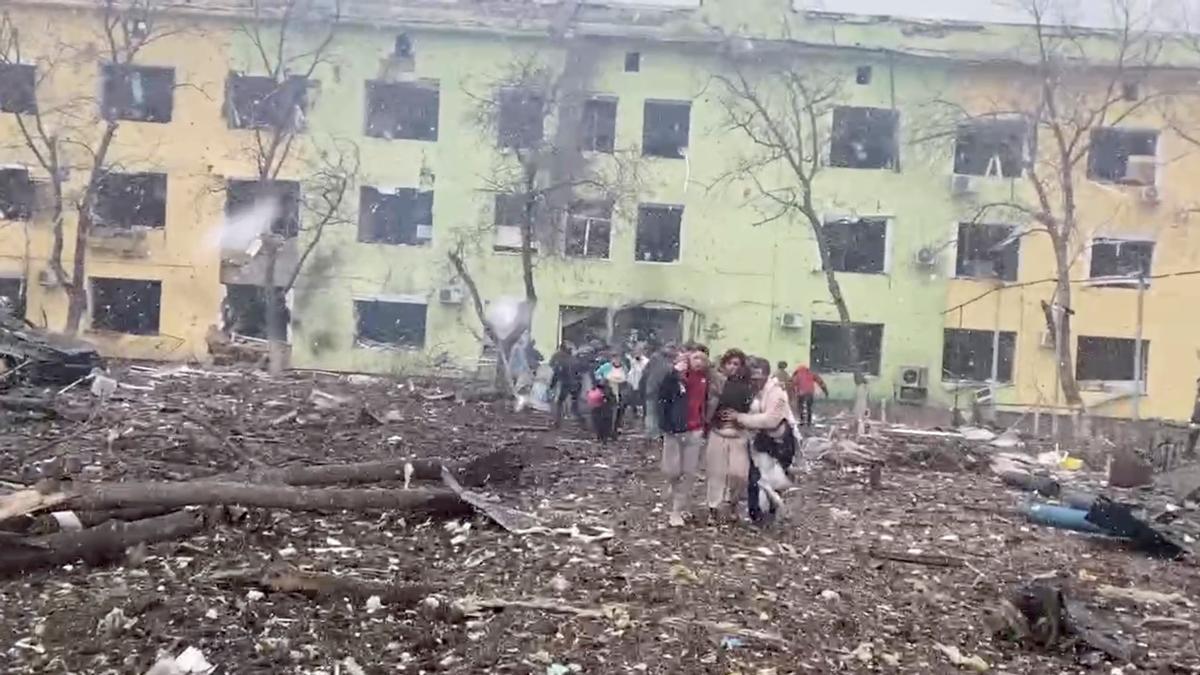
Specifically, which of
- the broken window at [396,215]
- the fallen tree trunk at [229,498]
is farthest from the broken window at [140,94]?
the fallen tree trunk at [229,498]

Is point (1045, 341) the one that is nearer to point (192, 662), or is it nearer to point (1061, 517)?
point (1061, 517)

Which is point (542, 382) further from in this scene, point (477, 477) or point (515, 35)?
point (515, 35)

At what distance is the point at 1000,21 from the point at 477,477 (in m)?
22.7

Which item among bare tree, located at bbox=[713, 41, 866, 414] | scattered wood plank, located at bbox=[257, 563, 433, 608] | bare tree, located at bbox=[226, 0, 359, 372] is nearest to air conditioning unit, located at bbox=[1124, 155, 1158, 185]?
bare tree, located at bbox=[713, 41, 866, 414]

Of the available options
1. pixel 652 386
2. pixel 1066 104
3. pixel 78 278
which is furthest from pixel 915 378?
pixel 78 278

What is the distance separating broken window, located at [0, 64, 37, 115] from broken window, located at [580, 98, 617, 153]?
13.4 metres

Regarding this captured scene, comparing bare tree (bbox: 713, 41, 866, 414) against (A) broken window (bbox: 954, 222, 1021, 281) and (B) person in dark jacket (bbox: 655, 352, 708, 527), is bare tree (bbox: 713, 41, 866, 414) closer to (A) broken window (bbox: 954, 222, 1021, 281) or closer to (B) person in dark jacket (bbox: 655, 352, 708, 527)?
(A) broken window (bbox: 954, 222, 1021, 281)

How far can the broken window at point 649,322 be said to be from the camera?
2759 cm

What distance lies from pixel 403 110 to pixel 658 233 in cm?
714

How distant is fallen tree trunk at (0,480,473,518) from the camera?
729cm

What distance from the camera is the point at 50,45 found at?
89.5 ft

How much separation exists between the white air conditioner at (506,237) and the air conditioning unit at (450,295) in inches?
60.2

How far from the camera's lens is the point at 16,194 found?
90.7ft

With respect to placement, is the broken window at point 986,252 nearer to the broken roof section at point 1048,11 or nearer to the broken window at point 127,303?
the broken roof section at point 1048,11
